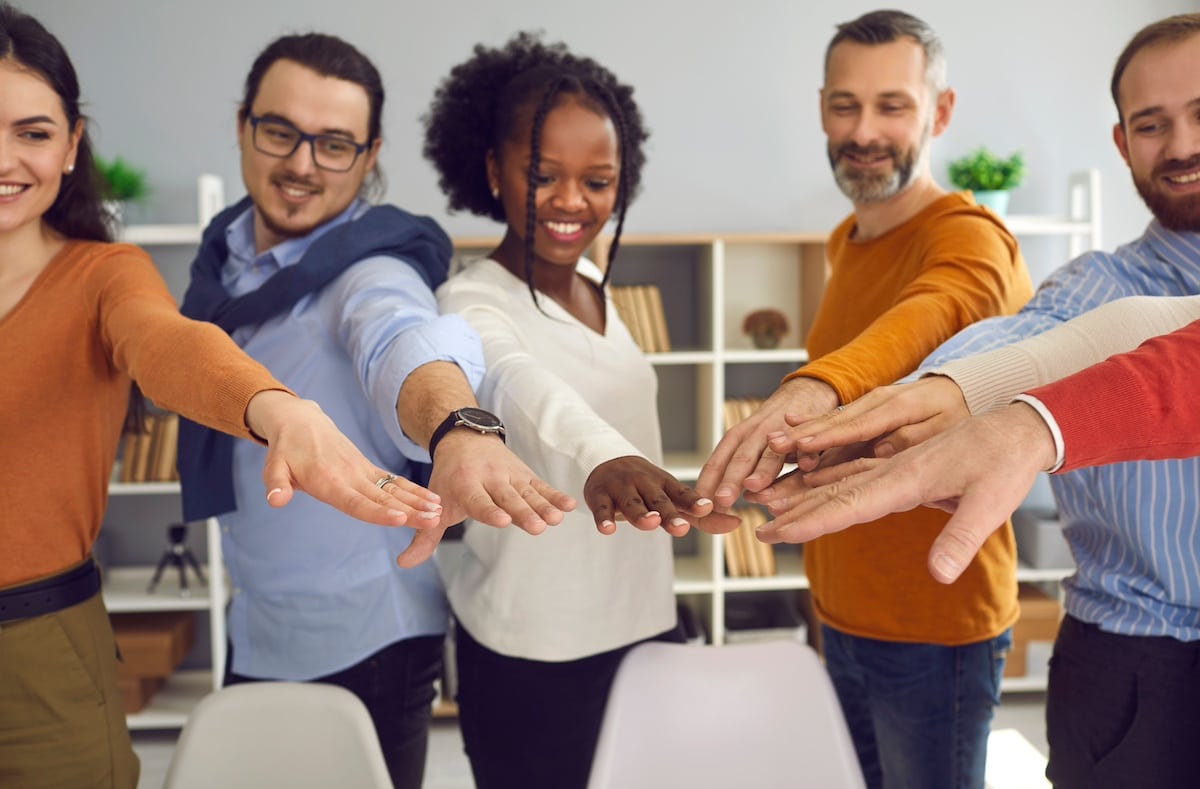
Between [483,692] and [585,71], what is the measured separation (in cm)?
103

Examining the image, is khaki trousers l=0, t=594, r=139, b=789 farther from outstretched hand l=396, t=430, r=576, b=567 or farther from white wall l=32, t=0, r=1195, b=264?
white wall l=32, t=0, r=1195, b=264

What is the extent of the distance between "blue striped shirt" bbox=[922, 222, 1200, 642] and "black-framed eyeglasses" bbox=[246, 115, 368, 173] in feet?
3.20

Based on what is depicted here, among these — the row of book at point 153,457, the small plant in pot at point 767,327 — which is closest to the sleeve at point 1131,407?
the small plant in pot at point 767,327

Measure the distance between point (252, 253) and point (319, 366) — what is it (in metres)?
0.30

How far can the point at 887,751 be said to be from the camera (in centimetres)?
188

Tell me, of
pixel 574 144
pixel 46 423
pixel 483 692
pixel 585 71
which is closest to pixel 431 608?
pixel 483 692

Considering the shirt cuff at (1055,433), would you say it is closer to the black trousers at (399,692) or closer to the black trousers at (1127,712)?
the black trousers at (1127,712)

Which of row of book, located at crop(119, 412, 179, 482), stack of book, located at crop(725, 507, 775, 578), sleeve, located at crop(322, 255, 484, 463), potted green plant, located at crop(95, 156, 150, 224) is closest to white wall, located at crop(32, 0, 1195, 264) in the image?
potted green plant, located at crop(95, 156, 150, 224)

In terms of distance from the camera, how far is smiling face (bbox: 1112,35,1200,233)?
1426 mm

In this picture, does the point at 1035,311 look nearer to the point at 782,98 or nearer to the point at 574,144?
the point at 574,144

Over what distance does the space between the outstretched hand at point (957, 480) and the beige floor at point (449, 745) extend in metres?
2.89

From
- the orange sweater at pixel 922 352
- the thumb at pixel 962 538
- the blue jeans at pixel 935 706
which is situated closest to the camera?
the thumb at pixel 962 538

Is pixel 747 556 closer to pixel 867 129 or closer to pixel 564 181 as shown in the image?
pixel 867 129

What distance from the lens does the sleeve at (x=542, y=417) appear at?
4.40 feet
